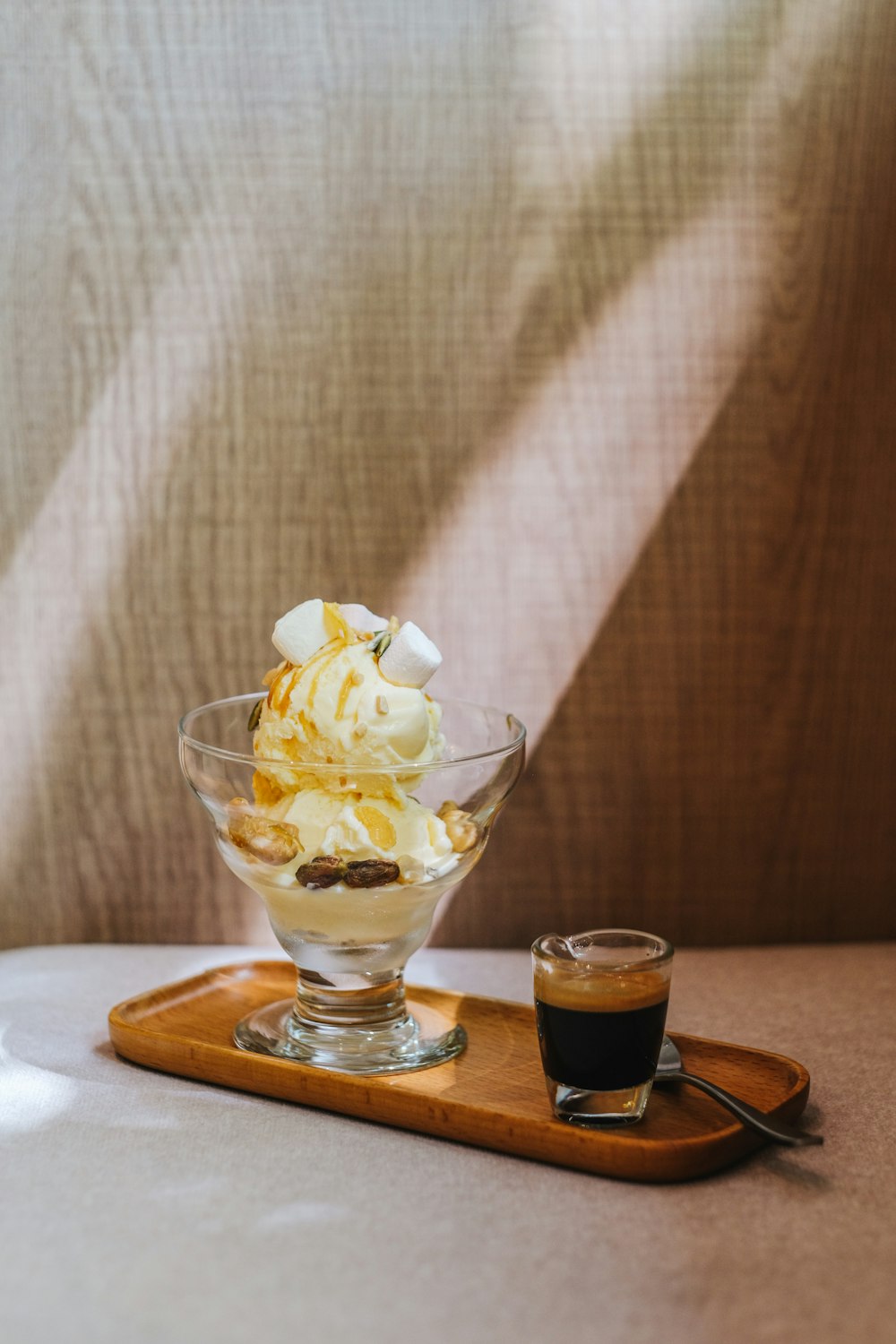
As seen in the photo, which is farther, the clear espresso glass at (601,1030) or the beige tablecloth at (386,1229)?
the clear espresso glass at (601,1030)

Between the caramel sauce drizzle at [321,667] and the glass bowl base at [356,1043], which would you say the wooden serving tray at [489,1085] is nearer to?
the glass bowl base at [356,1043]

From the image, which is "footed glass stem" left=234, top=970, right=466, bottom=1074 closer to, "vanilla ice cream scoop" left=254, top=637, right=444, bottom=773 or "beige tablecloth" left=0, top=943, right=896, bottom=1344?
"beige tablecloth" left=0, top=943, right=896, bottom=1344

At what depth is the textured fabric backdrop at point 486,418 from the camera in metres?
1.13

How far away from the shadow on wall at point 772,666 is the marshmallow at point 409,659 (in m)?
0.32

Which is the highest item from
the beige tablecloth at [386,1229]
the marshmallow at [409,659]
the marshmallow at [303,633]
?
the marshmallow at [303,633]

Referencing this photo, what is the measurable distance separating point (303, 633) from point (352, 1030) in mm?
287

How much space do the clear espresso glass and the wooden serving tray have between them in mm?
17

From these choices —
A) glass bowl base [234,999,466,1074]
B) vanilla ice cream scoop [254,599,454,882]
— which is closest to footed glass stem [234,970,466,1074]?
glass bowl base [234,999,466,1074]

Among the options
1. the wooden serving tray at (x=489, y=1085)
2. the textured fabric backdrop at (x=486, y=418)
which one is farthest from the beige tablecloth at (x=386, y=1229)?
the textured fabric backdrop at (x=486, y=418)

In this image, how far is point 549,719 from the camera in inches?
47.0

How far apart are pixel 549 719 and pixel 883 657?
0.31m

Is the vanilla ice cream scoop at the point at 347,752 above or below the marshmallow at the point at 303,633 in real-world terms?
below

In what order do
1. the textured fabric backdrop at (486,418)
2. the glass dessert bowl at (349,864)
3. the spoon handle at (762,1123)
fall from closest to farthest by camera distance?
the spoon handle at (762,1123) → the glass dessert bowl at (349,864) → the textured fabric backdrop at (486,418)

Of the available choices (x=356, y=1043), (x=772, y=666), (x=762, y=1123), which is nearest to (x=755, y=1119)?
(x=762, y=1123)
